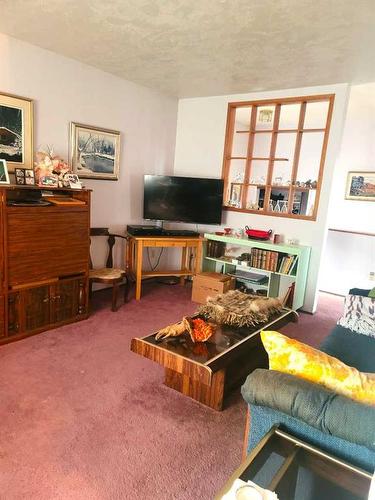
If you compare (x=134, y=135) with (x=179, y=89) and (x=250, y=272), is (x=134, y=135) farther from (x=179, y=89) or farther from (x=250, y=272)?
(x=250, y=272)

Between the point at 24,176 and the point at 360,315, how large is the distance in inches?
118

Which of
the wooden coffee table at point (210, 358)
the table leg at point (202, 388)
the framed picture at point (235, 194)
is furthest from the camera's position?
the framed picture at point (235, 194)

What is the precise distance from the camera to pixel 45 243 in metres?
2.98

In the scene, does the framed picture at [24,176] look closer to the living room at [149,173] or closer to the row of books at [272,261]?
the living room at [149,173]

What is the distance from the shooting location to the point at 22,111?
3.21m

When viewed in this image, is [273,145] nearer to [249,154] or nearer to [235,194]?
[249,154]

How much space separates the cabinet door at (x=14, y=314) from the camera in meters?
2.83

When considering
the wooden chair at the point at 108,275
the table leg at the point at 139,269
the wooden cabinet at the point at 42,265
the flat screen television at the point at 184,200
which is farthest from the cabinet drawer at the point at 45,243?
the flat screen television at the point at 184,200

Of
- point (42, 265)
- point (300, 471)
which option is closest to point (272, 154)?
point (42, 265)

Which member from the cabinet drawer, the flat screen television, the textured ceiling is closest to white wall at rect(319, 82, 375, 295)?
the textured ceiling

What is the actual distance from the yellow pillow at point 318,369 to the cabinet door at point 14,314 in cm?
223

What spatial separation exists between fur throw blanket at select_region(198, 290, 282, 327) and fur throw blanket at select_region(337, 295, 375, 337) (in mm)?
501

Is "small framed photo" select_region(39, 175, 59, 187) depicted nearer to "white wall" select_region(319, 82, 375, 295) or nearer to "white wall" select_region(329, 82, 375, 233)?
"white wall" select_region(319, 82, 375, 295)

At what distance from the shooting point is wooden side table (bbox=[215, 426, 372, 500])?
1.08 meters
